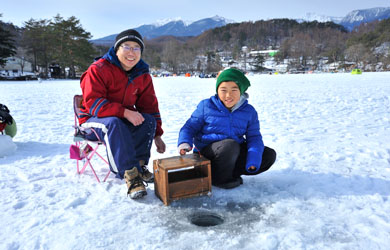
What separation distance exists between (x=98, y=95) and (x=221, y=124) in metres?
1.09

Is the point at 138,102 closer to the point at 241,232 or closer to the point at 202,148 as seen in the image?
the point at 202,148

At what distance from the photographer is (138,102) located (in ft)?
10.0

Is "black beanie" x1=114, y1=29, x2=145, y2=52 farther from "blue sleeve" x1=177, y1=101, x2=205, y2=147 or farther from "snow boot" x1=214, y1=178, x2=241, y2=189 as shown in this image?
"snow boot" x1=214, y1=178, x2=241, y2=189

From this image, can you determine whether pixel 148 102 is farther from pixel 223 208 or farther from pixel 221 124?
pixel 223 208

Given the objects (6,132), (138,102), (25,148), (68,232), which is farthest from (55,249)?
(6,132)

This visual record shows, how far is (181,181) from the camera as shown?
2.36 metres

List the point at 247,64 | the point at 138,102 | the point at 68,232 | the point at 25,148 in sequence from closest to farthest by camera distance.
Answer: the point at 68,232 → the point at 138,102 → the point at 25,148 → the point at 247,64

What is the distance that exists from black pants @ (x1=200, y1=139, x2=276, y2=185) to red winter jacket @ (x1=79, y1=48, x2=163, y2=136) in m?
0.69

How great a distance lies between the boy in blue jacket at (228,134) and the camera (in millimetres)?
2539

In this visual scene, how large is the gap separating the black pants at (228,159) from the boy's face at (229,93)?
0.34 metres

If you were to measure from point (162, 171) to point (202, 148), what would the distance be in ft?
1.96

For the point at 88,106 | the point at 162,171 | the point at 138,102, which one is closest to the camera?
the point at 162,171

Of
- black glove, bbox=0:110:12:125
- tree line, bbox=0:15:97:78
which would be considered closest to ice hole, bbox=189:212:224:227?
black glove, bbox=0:110:12:125

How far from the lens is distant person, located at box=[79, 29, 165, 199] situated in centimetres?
244
